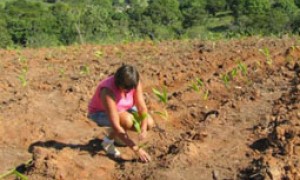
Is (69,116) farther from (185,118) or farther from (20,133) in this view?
(185,118)

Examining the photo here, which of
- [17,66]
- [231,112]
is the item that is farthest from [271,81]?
[17,66]

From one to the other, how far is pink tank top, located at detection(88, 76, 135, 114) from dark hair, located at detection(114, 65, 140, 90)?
129 millimetres

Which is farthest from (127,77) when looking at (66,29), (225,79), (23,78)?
(66,29)

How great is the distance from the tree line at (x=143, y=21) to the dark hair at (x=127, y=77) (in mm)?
8273

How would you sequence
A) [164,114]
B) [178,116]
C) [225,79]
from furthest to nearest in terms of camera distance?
1. [225,79]
2. [178,116]
3. [164,114]

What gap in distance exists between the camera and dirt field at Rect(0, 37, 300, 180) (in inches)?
171

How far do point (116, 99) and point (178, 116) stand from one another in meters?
1.32

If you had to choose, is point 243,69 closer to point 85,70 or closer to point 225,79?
point 225,79

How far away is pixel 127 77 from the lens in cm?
443

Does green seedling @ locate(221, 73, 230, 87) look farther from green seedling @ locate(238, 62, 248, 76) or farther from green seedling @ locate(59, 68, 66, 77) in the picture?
green seedling @ locate(59, 68, 66, 77)

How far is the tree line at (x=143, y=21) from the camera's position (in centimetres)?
2344

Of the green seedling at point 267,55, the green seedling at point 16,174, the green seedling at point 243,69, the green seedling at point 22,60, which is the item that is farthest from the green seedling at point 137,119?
the green seedling at point 22,60

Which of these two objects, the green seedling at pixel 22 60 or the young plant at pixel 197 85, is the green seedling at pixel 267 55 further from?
the green seedling at pixel 22 60

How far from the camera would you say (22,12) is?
48.2 meters
